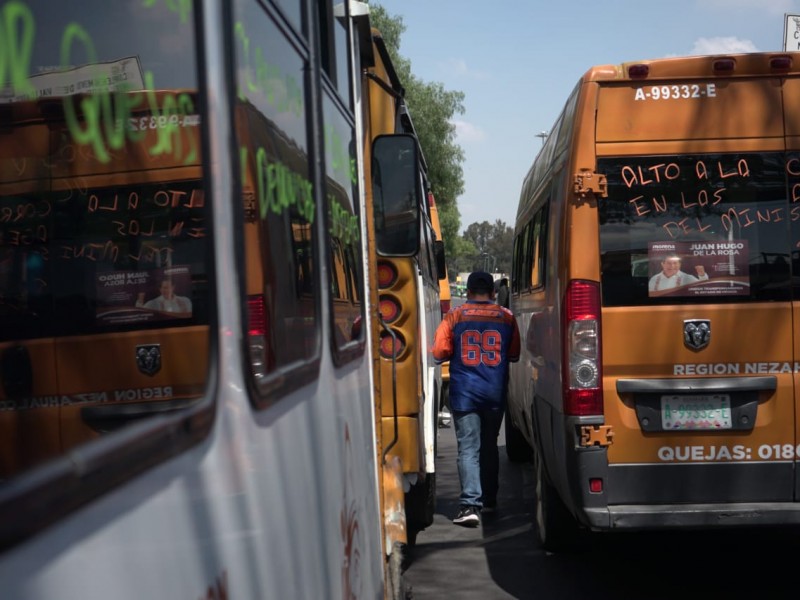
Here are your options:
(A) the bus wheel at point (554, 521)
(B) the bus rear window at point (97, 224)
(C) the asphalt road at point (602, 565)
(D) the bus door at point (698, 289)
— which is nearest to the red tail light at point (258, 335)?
(B) the bus rear window at point (97, 224)

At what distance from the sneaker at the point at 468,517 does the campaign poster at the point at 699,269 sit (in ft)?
10.4

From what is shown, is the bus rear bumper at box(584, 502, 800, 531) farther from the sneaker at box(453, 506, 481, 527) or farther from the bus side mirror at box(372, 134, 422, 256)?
the sneaker at box(453, 506, 481, 527)

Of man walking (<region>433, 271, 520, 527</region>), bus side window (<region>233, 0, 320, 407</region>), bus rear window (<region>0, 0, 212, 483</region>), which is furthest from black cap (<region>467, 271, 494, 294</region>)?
bus rear window (<region>0, 0, 212, 483</region>)

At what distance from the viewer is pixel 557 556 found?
722 cm

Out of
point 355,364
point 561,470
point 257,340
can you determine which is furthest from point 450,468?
point 257,340

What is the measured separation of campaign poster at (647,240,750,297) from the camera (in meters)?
5.61

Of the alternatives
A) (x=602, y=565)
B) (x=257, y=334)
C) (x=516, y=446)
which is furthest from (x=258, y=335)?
(x=516, y=446)

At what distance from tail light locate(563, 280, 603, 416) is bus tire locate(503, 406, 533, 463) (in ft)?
18.9

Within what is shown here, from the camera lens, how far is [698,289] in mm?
5621

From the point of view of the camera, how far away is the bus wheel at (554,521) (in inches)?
272

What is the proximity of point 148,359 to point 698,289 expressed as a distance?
4632 millimetres

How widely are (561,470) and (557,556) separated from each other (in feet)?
5.17

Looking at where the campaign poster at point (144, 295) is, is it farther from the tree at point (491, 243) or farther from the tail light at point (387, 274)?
the tree at point (491, 243)

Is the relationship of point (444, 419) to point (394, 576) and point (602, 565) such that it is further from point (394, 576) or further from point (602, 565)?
point (394, 576)
